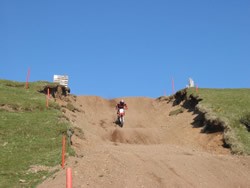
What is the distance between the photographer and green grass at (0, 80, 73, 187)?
19.7 m

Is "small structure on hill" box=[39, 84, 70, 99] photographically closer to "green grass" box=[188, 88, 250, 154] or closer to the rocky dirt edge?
the rocky dirt edge

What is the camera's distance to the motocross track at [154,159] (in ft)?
59.3

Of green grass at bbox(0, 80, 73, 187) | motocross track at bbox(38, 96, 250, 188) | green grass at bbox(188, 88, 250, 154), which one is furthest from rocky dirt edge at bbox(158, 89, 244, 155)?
green grass at bbox(0, 80, 73, 187)

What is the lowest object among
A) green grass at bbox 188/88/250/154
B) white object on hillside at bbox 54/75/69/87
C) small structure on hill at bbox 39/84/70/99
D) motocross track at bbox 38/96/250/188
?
motocross track at bbox 38/96/250/188

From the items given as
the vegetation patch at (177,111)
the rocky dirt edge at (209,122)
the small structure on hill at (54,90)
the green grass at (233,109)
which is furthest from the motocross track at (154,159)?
the small structure on hill at (54,90)

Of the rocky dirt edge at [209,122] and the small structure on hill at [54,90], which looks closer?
the rocky dirt edge at [209,122]

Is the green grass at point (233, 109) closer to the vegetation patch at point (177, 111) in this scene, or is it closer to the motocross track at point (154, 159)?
the motocross track at point (154, 159)

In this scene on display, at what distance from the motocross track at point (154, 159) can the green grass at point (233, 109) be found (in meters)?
0.99

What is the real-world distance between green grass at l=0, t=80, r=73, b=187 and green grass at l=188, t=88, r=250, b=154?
11.1m

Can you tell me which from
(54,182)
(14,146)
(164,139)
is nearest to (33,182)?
(54,182)

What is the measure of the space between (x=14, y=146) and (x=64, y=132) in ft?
12.6

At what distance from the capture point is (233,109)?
1270 inches

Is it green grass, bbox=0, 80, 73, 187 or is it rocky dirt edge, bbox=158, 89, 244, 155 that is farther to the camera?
rocky dirt edge, bbox=158, 89, 244, 155

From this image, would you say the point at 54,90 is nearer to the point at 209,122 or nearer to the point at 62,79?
the point at 62,79
